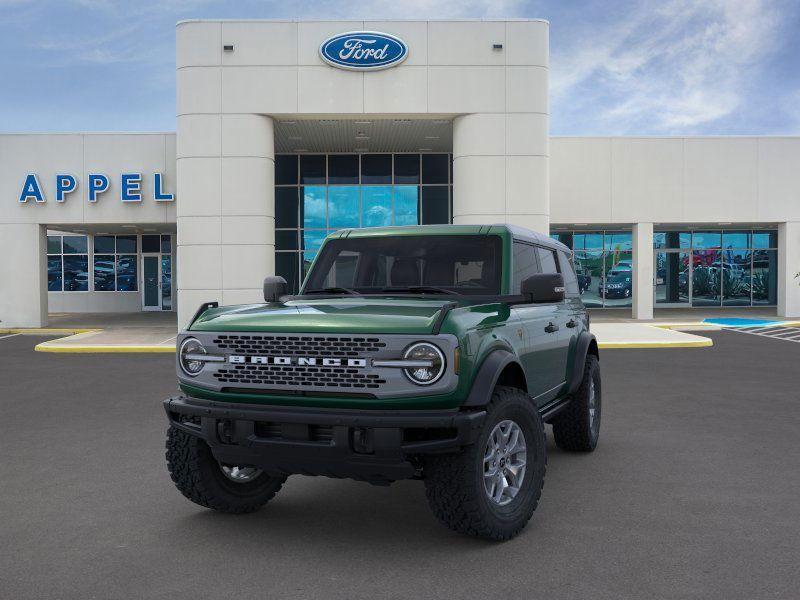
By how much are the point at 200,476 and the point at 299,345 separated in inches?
50.2

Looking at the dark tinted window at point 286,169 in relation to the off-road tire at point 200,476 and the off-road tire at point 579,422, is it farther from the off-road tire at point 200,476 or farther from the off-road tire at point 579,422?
the off-road tire at point 200,476

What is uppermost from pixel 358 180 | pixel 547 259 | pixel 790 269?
pixel 358 180

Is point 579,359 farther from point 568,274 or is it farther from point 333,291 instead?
point 333,291

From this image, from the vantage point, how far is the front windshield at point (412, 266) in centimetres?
534

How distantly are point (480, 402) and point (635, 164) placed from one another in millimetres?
23274

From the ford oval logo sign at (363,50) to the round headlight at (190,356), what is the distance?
15.9m

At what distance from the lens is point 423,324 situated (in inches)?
159

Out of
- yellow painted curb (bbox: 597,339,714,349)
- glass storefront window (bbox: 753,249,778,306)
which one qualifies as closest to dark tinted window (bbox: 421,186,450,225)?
yellow painted curb (bbox: 597,339,714,349)

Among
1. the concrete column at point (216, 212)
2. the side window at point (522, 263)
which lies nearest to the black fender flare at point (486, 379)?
the side window at point (522, 263)

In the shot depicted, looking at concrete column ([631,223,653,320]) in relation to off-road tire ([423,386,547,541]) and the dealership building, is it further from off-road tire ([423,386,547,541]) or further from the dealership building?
off-road tire ([423,386,547,541])

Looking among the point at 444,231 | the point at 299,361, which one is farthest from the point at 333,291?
the point at 299,361

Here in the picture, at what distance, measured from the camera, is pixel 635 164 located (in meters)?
25.5

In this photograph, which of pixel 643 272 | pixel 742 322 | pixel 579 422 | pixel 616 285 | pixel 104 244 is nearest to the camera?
pixel 579 422

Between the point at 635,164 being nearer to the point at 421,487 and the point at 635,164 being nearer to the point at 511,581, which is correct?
the point at 421,487
